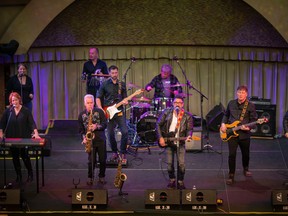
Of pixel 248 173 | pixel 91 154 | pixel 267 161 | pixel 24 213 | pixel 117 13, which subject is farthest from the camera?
pixel 117 13

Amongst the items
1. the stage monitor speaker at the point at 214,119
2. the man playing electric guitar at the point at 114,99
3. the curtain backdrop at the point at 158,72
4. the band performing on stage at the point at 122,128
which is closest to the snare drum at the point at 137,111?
the band performing on stage at the point at 122,128

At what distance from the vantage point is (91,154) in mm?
10484

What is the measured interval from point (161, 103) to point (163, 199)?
4.40 m

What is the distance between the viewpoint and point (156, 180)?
11242 millimetres

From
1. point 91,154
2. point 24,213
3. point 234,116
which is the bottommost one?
point 24,213

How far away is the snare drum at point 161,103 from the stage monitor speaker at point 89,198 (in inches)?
175

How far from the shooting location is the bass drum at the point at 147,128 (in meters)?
13.5

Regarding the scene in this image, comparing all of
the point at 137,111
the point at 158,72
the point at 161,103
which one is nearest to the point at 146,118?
the point at 137,111

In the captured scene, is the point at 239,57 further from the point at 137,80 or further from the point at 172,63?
the point at 137,80

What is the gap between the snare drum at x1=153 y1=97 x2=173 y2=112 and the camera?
1362 cm

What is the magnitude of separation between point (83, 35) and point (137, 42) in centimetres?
153

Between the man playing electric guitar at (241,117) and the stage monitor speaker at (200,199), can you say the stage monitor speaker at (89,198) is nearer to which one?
the stage monitor speaker at (200,199)

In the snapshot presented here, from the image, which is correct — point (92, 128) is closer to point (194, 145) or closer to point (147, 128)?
point (147, 128)

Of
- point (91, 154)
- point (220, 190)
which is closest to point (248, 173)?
point (220, 190)
